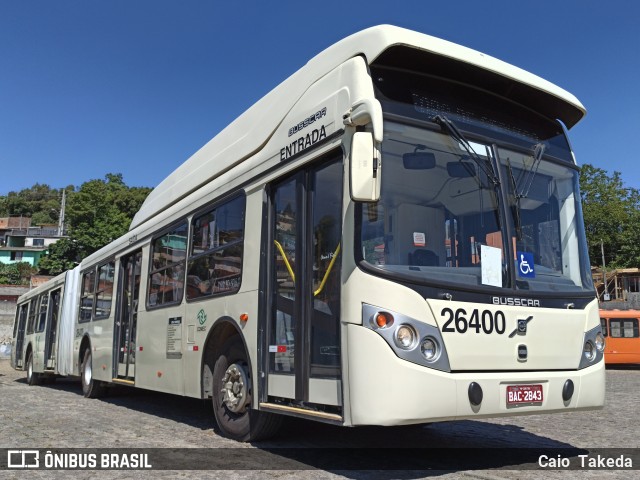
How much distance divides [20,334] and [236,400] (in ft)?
52.5

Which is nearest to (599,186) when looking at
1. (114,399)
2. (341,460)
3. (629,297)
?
(629,297)

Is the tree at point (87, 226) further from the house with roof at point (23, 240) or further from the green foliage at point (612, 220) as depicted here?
the green foliage at point (612, 220)

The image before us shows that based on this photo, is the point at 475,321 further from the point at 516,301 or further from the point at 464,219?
the point at 464,219

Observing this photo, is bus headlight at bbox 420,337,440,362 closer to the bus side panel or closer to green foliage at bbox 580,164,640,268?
the bus side panel

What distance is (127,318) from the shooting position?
1032 centimetres

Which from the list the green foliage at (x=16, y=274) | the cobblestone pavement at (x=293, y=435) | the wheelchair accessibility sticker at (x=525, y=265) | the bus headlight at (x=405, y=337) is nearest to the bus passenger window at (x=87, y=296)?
the cobblestone pavement at (x=293, y=435)

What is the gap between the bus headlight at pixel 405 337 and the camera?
4.30m

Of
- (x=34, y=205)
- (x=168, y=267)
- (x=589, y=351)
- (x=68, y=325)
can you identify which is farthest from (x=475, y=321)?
(x=34, y=205)

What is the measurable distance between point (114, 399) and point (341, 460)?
7834 millimetres

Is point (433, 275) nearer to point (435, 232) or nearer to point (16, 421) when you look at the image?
point (435, 232)

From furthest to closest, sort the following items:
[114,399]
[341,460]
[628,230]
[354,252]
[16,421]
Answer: [628,230], [114,399], [16,421], [341,460], [354,252]

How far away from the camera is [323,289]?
16.5ft

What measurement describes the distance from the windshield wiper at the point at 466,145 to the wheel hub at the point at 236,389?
3009 mm

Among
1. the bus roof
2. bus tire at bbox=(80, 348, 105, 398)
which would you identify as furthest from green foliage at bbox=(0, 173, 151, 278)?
the bus roof
